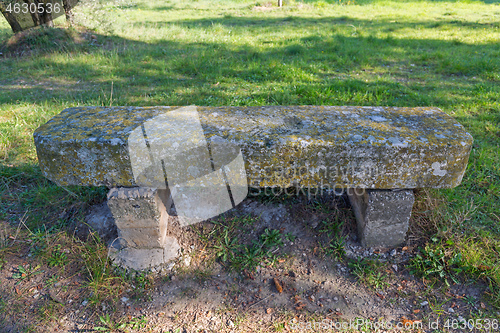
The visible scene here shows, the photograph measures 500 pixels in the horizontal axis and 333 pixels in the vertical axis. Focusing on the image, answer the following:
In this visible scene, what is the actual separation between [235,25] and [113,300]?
969cm

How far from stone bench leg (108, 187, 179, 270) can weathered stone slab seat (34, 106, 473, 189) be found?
0.37 feet

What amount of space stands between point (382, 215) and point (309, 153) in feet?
2.53

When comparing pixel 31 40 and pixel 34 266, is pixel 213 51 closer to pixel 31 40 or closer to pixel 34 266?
pixel 31 40

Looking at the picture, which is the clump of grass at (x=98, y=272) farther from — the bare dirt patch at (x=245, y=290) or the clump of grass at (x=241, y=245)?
the clump of grass at (x=241, y=245)

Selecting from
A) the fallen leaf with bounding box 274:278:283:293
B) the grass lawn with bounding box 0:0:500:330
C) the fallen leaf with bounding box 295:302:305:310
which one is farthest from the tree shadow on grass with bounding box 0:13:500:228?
the fallen leaf with bounding box 295:302:305:310

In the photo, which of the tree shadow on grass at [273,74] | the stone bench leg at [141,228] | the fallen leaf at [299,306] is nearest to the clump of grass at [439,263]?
the fallen leaf at [299,306]

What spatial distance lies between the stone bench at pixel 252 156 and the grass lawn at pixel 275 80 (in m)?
0.54

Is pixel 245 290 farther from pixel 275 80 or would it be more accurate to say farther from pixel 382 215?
pixel 275 80

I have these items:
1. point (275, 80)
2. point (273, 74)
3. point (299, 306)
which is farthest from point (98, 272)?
point (273, 74)

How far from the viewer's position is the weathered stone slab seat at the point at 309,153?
202 centimetres

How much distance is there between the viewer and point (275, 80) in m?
5.30

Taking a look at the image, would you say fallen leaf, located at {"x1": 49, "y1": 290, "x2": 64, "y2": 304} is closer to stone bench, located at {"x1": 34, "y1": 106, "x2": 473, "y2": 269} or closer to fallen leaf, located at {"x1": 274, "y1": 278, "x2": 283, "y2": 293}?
stone bench, located at {"x1": 34, "y1": 106, "x2": 473, "y2": 269}

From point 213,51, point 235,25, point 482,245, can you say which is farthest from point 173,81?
point 235,25

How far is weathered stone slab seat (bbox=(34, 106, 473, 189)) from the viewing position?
2021 millimetres
